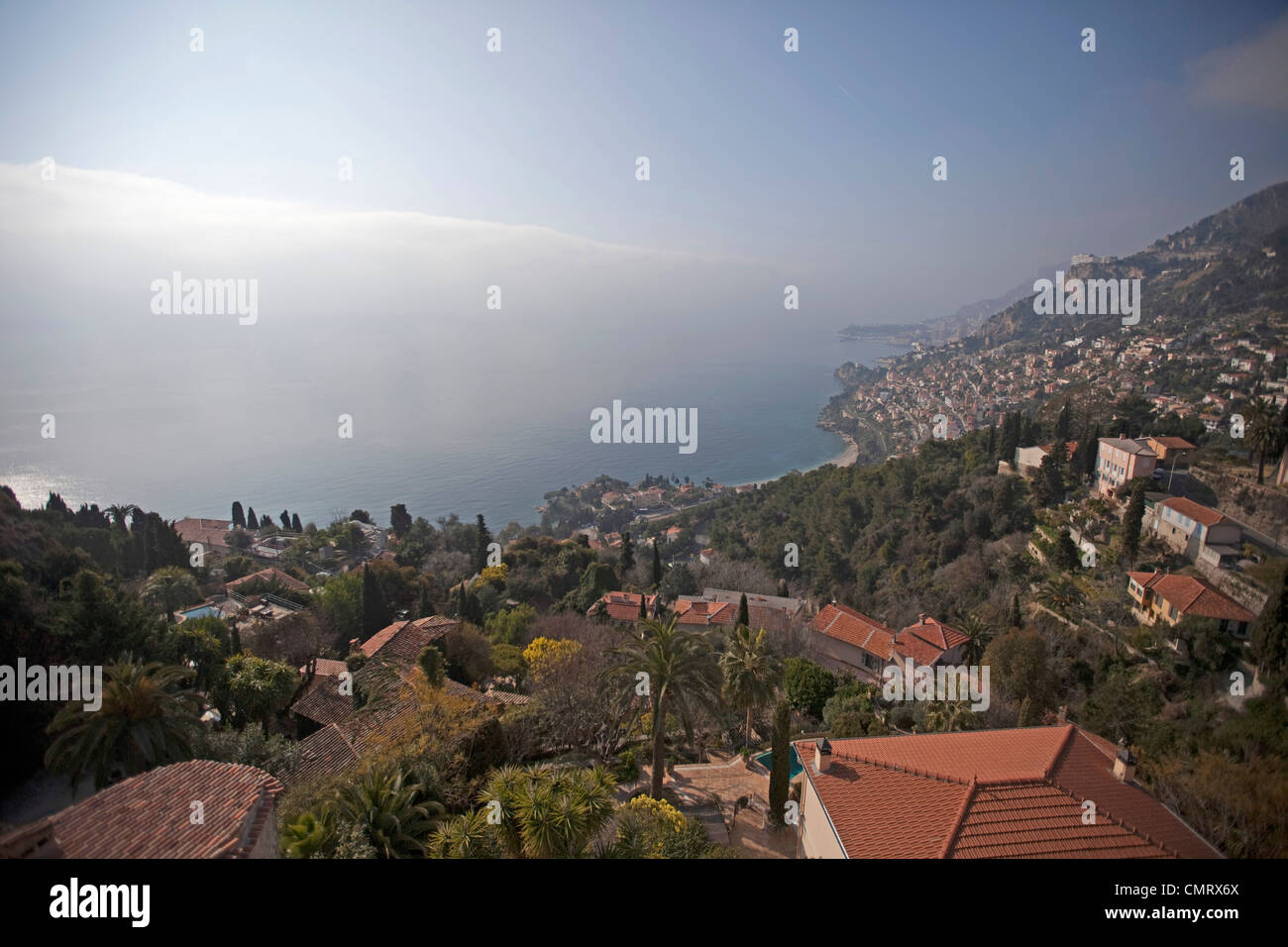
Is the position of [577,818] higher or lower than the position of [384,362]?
lower

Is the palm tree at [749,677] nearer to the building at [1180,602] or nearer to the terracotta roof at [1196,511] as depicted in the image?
the building at [1180,602]

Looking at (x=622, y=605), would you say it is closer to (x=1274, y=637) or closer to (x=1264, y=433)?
(x=1274, y=637)

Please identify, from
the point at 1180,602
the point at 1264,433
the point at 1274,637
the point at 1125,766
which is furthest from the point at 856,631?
the point at 1125,766

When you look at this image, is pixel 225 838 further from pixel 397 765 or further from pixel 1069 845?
pixel 1069 845

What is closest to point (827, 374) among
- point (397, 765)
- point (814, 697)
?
point (814, 697)

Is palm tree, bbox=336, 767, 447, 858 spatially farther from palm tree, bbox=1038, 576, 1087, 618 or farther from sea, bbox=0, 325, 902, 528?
palm tree, bbox=1038, 576, 1087, 618

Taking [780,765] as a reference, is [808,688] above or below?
below

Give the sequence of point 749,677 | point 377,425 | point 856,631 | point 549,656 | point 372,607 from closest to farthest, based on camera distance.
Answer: point 749,677 < point 549,656 < point 372,607 < point 856,631 < point 377,425
